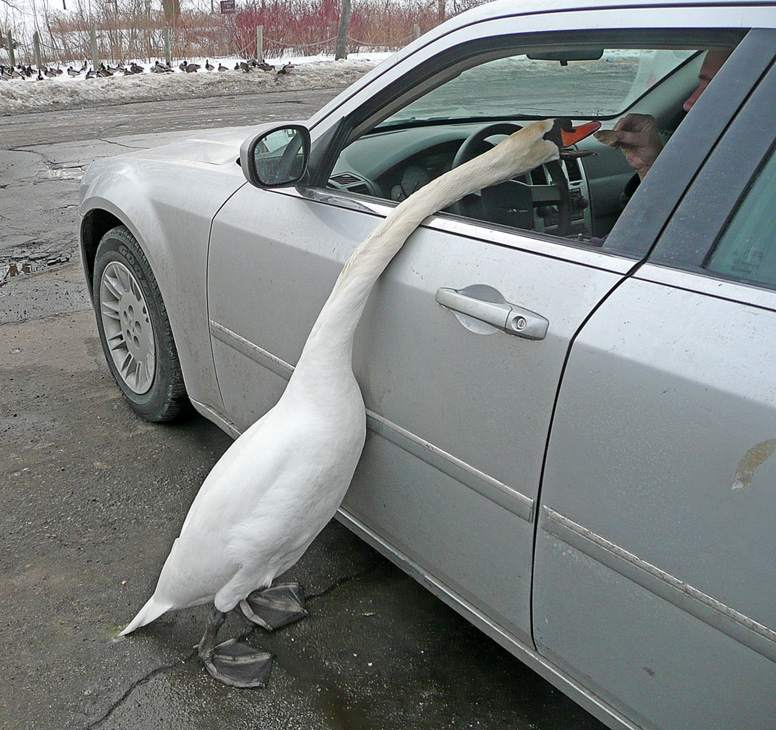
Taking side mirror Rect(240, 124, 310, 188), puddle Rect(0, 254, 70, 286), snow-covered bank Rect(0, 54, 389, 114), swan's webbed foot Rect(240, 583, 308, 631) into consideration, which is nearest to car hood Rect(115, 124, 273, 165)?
side mirror Rect(240, 124, 310, 188)

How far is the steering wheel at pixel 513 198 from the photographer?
2129mm

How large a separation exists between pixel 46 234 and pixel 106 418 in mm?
3795

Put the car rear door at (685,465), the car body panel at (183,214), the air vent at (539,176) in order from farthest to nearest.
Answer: the car body panel at (183,214), the air vent at (539,176), the car rear door at (685,465)

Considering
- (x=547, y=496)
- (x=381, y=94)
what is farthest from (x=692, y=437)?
(x=381, y=94)

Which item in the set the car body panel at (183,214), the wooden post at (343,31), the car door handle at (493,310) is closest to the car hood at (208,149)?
the car body panel at (183,214)

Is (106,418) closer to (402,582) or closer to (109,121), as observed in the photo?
(402,582)

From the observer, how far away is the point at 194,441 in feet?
11.0

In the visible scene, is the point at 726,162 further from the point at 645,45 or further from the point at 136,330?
the point at 136,330

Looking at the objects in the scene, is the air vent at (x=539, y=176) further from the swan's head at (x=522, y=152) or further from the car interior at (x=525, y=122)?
the swan's head at (x=522, y=152)

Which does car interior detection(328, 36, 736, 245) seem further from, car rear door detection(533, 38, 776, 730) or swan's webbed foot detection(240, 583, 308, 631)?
swan's webbed foot detection(240, 583, 308, 631)

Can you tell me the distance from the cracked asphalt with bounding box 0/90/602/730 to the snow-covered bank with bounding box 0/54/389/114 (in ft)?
52.9

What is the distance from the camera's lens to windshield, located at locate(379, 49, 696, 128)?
248 centimetres

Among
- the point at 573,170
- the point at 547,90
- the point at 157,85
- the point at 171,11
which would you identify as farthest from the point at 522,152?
the point at 171,11

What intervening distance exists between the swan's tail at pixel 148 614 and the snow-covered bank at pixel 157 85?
17.4 metres
